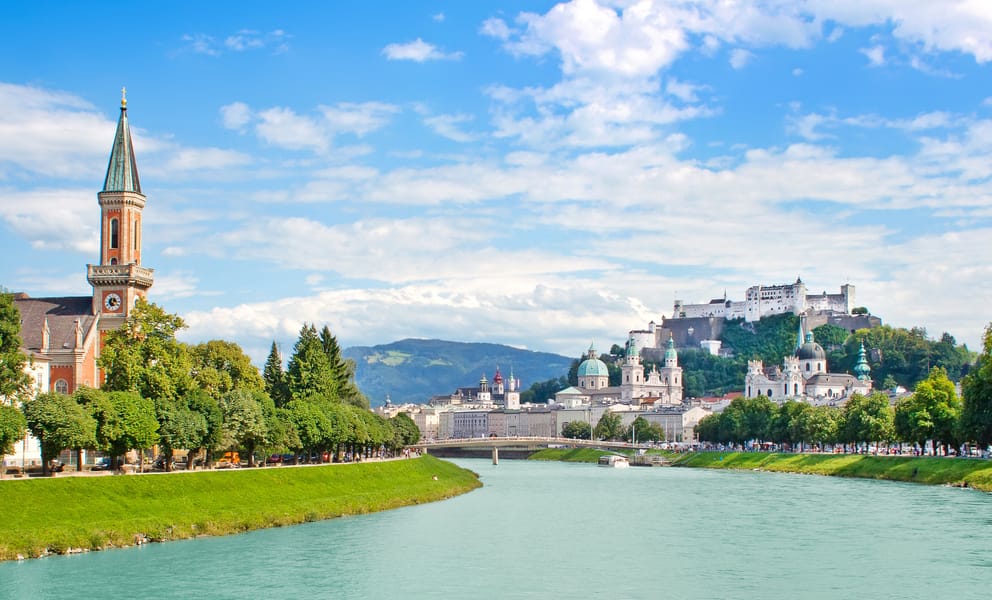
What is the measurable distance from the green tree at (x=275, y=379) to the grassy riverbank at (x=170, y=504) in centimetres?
1389

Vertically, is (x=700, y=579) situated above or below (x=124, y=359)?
below

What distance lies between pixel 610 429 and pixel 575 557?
427ft

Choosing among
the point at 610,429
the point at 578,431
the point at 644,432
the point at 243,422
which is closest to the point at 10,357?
the point at 243,422

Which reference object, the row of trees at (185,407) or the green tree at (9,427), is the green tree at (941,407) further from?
the green tree at (9,427)

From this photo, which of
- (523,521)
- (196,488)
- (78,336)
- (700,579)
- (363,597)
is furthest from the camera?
(78,336)

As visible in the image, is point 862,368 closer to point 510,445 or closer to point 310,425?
point 510,445

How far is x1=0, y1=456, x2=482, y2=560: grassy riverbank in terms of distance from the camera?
3725 centimetres

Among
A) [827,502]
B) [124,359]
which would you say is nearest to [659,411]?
[827,502]

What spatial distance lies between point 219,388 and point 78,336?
287 inches

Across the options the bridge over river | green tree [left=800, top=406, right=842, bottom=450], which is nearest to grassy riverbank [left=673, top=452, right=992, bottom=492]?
green tree [left=800, top=406, right=842, bottom=450]

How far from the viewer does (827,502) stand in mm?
61844

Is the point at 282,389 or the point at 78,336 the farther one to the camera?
the point at 282,389

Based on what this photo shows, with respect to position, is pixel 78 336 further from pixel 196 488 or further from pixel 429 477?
pixel 429 477

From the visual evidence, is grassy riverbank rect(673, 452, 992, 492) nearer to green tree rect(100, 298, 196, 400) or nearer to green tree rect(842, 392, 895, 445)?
green tree rect(842, 392, 895, 445)
